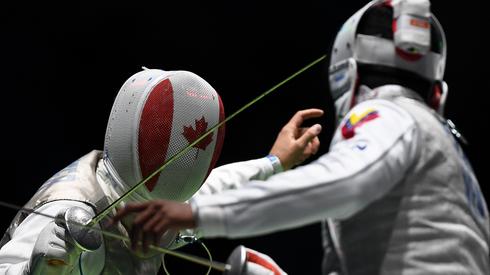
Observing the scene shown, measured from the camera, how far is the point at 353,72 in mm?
2277

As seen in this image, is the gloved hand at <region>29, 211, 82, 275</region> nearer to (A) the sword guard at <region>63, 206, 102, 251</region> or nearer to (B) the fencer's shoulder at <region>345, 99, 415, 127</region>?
(A) the sword guard at <region>63, 206, 102, 251</region>

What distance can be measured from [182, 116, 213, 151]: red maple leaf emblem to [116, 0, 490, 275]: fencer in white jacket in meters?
→ 0.75

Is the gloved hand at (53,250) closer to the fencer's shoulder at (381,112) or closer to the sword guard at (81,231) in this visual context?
the sword guard at (81,231)

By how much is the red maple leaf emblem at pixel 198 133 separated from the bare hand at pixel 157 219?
3.41ft

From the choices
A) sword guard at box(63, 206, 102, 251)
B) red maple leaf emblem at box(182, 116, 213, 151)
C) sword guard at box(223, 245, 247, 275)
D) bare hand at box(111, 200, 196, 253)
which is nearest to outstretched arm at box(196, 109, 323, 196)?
red maple leaf emblem at box(182, 116, 213, 151)

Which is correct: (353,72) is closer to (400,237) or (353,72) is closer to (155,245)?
(400,237)

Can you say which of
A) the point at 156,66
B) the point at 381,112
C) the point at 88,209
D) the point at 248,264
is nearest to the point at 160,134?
the point at 88,209

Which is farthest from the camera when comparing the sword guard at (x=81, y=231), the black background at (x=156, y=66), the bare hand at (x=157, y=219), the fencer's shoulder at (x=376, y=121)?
the black background at (x=156, y=66)

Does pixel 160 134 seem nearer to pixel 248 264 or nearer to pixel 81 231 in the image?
pixel 81 231

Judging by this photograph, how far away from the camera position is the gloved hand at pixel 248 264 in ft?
7.31

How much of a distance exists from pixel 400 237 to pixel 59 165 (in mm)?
2251

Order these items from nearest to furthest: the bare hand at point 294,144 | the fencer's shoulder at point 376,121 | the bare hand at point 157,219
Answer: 1. the bare hand at point 157,219
2. the fencer's shoulder at point 376,121
3. the bare hand at point 294,144

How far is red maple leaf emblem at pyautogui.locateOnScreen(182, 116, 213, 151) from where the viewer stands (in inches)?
119

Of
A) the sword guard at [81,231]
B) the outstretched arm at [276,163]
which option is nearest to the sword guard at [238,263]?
the sword guard at [81,231]
